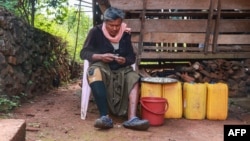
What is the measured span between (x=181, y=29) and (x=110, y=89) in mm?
2050

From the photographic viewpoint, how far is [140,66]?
20.6 feet

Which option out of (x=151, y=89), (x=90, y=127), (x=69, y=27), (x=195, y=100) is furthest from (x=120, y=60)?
(x=69, y=27)

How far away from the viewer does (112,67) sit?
15.1 ft

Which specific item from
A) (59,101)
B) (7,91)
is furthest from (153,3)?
(7,91)

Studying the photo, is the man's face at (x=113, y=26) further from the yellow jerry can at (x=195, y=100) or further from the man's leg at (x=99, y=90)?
the yellow jerry can at (x=195, y=100)

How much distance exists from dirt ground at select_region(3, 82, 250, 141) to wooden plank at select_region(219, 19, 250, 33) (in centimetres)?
141

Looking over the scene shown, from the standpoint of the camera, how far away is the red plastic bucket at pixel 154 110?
435cm

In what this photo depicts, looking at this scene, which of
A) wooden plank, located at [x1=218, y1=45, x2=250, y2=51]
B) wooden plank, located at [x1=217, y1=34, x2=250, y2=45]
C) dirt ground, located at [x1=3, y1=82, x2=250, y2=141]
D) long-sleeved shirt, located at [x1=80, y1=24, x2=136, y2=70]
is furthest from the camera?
wooden plank, located at [x1=218, y1=45, x2=250, y2=51]

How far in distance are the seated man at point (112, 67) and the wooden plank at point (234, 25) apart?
213cm

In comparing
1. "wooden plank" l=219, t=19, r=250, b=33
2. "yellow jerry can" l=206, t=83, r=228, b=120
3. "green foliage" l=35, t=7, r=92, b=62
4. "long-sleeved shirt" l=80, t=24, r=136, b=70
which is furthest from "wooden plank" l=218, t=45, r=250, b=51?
"green foliage" l=35, t=7, r=92, b=62

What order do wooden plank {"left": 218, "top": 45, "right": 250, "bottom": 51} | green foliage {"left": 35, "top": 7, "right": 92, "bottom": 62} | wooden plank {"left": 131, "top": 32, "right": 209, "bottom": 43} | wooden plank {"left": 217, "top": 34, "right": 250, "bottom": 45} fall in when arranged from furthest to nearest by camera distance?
green foliage {"left": 35, "top": 7, "right": 92, "bottom": 62}, wooden plank {"left": 218, "top": 45, "right": 250, "bottom": 51}, wooden plank {"left": 217, "top": 34, "right": 250, "bottom": 45}, wooden plank {"left": 131, "top": 32, "right": 209, "bottom": 43}

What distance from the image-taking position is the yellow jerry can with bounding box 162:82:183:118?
4.79 meters

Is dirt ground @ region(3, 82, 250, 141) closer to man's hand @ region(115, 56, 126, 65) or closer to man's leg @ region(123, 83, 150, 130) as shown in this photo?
man's leg @ region(123, 83, 150, 130)

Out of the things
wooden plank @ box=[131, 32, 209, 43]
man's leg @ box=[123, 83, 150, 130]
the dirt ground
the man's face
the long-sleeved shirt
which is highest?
the man's face
